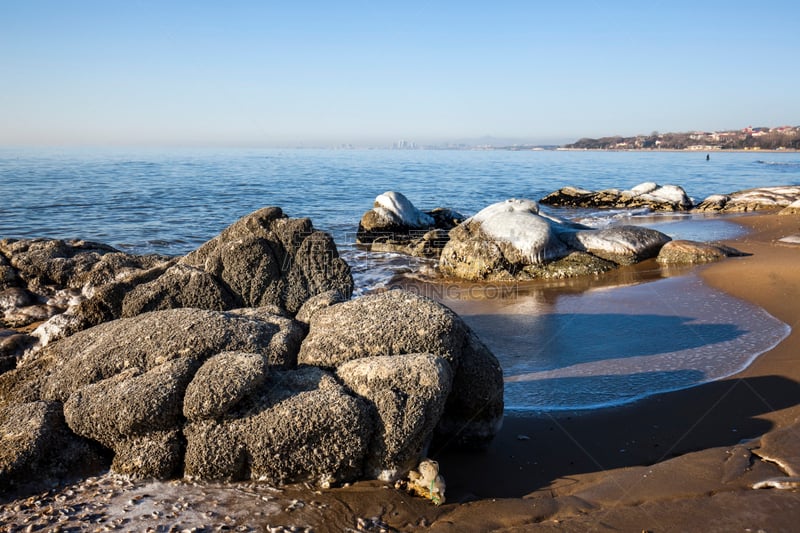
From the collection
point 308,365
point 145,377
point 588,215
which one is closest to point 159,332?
point 145,377

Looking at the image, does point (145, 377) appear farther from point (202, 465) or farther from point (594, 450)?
point (594, 450)

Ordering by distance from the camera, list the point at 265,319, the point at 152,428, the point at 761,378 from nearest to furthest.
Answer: the point at 152,428 → the point at 265,319 → the point at 761,378

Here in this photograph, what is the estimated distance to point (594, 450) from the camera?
4.59m

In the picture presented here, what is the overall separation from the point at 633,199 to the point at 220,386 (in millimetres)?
24046

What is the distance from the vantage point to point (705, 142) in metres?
100

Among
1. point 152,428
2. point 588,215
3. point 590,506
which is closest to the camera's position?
point 590,506

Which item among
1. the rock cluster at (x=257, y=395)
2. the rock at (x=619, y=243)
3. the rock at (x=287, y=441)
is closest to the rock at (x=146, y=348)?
the rock cluster at (x=257, y=395)

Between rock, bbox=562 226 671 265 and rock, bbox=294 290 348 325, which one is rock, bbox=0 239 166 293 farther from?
rock, bbox=562 226 671 265

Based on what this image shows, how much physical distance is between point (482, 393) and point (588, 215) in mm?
19491

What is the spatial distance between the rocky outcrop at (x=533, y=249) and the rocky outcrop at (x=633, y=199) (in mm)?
12309

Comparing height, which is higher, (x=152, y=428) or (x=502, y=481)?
(x=152, y=428)

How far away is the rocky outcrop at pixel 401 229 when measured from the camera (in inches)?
599

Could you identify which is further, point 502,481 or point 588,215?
point 588,215

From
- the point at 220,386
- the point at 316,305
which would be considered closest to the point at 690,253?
the point at 316,305
